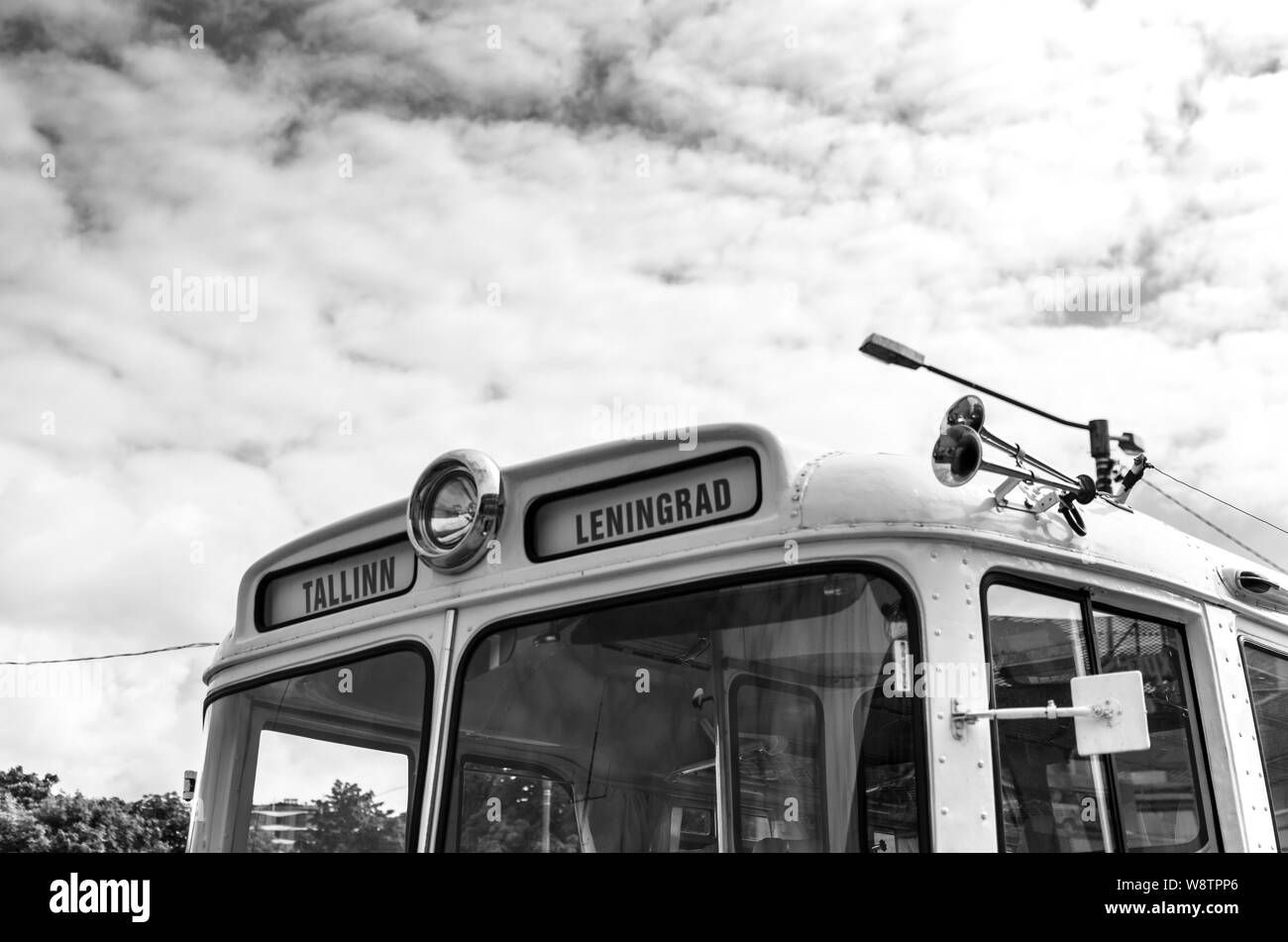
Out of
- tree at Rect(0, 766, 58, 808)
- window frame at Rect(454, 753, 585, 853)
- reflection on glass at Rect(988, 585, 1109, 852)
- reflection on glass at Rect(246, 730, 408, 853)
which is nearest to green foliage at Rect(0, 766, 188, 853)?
tree at Rect(0, 766, 58, 808)

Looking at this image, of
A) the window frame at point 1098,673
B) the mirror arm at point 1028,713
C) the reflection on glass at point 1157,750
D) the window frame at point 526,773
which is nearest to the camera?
the mirror arm at point 1028,713

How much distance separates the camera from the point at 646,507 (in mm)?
3631

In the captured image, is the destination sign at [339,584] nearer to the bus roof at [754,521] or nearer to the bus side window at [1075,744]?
the bus roof at [754,521]

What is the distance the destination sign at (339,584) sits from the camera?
162 inches

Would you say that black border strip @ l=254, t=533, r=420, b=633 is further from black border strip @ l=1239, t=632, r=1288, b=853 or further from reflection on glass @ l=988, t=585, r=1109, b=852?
black border strip @ l=1239, t=632, r=1288, b=853

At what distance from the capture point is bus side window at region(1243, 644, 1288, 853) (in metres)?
3.92

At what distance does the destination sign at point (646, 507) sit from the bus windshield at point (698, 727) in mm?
207

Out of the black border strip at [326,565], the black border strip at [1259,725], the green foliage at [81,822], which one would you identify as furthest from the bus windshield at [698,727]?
the green foliage at [81,822]

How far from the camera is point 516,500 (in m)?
3.90
